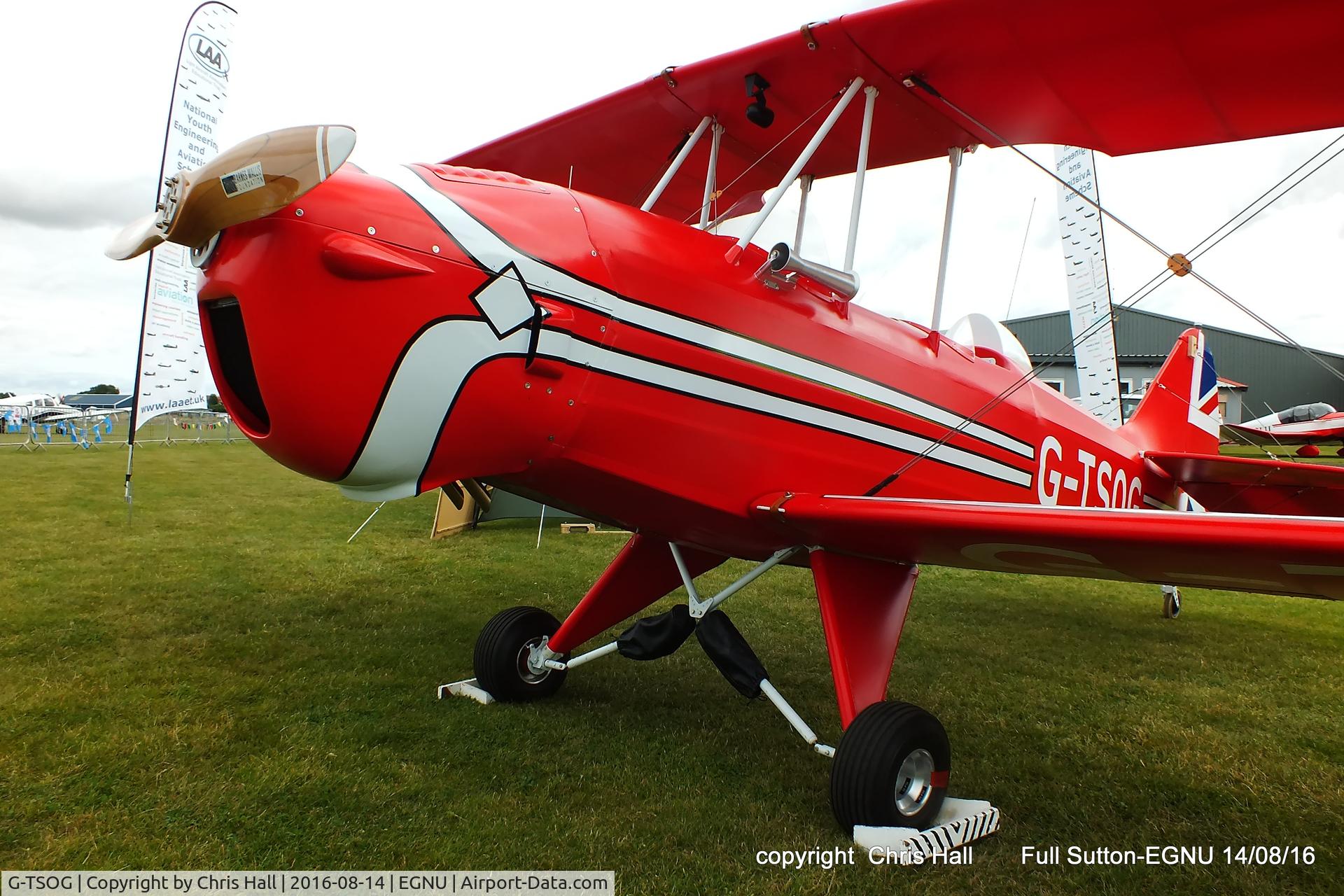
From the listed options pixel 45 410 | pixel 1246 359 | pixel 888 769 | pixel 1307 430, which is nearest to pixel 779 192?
pixel 888 769

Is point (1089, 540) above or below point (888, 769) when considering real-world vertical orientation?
above

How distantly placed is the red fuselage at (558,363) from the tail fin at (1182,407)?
131 inches

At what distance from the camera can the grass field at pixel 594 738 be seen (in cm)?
257

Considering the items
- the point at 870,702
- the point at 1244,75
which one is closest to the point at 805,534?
the point at 870,702

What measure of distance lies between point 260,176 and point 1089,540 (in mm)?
2634

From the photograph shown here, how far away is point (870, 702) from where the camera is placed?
3070mm

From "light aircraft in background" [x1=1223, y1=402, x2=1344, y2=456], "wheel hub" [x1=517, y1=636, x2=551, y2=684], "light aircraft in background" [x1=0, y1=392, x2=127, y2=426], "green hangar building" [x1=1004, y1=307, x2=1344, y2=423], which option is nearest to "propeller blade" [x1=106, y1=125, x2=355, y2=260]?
"wheel hub" [x1=517, y1=636, x2=551, y2=684]

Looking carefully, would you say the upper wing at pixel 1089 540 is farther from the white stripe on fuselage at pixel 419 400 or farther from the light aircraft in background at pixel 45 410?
the light aircraft in background at pixel 45 410

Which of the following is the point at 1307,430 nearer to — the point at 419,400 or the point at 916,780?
the point at 916,780

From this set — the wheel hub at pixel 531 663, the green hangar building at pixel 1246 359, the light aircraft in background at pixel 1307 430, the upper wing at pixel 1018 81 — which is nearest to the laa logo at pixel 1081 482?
the upper wing at pixel 1018 81

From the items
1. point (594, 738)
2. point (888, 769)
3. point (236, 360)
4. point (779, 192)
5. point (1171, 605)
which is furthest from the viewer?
point (1171, 605)

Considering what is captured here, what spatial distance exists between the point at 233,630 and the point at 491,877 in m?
3.52

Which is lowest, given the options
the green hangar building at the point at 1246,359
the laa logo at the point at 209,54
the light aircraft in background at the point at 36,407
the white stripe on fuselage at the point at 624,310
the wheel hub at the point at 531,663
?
the light aircraft in background at the point at 36,407

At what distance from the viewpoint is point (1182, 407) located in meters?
6.36
